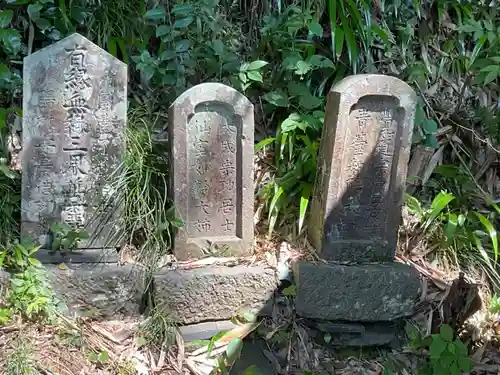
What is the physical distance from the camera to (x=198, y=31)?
3723 mm

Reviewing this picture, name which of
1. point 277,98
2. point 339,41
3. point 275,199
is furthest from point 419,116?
point 275,199

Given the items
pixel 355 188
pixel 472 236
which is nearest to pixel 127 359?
pixel 355 188

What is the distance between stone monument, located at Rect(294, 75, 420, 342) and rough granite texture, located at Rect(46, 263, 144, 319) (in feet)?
2.81

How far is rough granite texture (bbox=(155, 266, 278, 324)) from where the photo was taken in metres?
2.93

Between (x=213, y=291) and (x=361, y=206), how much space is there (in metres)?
0.90

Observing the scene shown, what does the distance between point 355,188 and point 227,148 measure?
2.31 ft

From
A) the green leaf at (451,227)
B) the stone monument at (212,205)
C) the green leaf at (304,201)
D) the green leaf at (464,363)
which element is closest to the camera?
the green leaf at (464,363)

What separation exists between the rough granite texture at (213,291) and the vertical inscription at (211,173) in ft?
0.84

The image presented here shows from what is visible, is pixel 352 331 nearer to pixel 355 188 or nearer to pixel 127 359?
pixel 355 188

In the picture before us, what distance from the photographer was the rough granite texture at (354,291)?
2.99 meters

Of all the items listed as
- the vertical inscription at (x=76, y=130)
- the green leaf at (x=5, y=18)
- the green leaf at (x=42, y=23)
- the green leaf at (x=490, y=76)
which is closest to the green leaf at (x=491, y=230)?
the green leaf at (x=490, y=76)

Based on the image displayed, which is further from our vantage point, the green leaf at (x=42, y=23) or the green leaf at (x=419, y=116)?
the green leaf at (x=419, y=116)

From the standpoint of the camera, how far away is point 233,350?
2.74 meters

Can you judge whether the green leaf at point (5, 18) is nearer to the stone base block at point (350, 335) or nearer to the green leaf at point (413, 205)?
the stone base block at point (350, 335)
